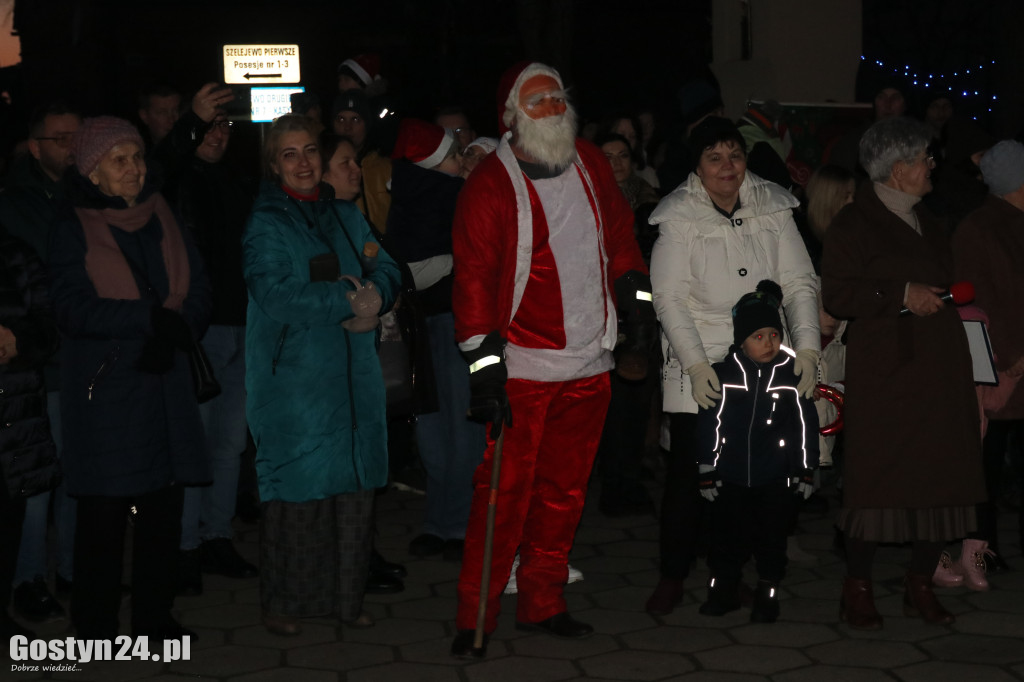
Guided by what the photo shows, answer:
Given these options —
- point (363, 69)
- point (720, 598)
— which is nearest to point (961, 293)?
point (720, 598)

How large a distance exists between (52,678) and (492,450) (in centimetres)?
189

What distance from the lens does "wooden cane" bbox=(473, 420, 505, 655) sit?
514 cm

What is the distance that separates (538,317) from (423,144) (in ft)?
5.14

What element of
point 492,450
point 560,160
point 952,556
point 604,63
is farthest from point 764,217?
point 604,63

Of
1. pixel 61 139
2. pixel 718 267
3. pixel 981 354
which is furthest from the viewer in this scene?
pixel 61 139

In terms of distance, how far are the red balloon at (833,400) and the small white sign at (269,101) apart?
18284 mm

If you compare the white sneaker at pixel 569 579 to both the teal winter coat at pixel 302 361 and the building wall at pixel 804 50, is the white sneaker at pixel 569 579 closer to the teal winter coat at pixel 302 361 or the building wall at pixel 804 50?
the teal winter coat at pixel 302 361

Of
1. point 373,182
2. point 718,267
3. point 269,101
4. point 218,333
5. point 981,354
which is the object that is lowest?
point 981,354

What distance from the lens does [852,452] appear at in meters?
5.62

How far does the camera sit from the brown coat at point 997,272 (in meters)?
6.03

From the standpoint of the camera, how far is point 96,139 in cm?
515

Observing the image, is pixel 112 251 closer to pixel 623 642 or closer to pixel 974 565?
pixel 623 642

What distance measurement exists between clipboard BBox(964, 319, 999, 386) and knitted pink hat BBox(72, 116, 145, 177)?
143 inches

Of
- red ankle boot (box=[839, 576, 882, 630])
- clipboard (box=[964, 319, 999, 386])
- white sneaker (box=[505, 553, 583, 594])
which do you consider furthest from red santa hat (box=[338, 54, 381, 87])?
red ankle boot (box=[839, 576, 882, 630])
